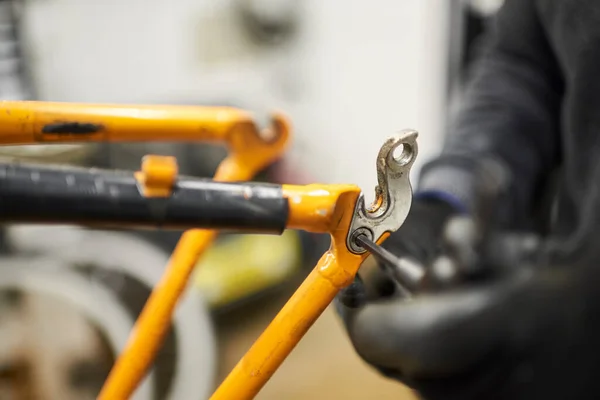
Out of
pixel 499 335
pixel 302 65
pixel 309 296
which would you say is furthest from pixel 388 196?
pixel 302 65

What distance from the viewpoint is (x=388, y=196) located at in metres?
0.20

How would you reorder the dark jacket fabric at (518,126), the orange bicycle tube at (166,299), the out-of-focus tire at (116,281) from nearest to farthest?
the orange bicycle tube at (166,299), the dark jacket fabric at (518,126), the out-of-focus tire at (116,281)

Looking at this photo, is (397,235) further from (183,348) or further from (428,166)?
(183,348)

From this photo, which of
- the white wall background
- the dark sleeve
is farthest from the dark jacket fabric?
the white wall background

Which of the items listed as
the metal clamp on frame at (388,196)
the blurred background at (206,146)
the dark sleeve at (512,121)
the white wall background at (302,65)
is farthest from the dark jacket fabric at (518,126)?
the white wall background at (302,65)

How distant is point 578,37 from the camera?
0.33 meters

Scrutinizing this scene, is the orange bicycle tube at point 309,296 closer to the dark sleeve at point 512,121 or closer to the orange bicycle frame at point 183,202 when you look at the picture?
the orange bicycle frame at point 183,202

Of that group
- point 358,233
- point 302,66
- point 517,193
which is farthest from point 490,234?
point 302,66

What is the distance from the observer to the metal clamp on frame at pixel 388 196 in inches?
7.7

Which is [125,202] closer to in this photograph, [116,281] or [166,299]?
[166,299]

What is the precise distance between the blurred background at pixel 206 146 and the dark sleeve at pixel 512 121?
113 mm

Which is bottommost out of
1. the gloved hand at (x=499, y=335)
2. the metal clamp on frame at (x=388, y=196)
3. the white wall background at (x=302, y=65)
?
the white wall background at (x=302, y=65)

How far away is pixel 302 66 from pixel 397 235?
65 centimetres

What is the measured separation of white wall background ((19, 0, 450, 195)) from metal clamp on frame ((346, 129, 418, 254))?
2.02 feet
